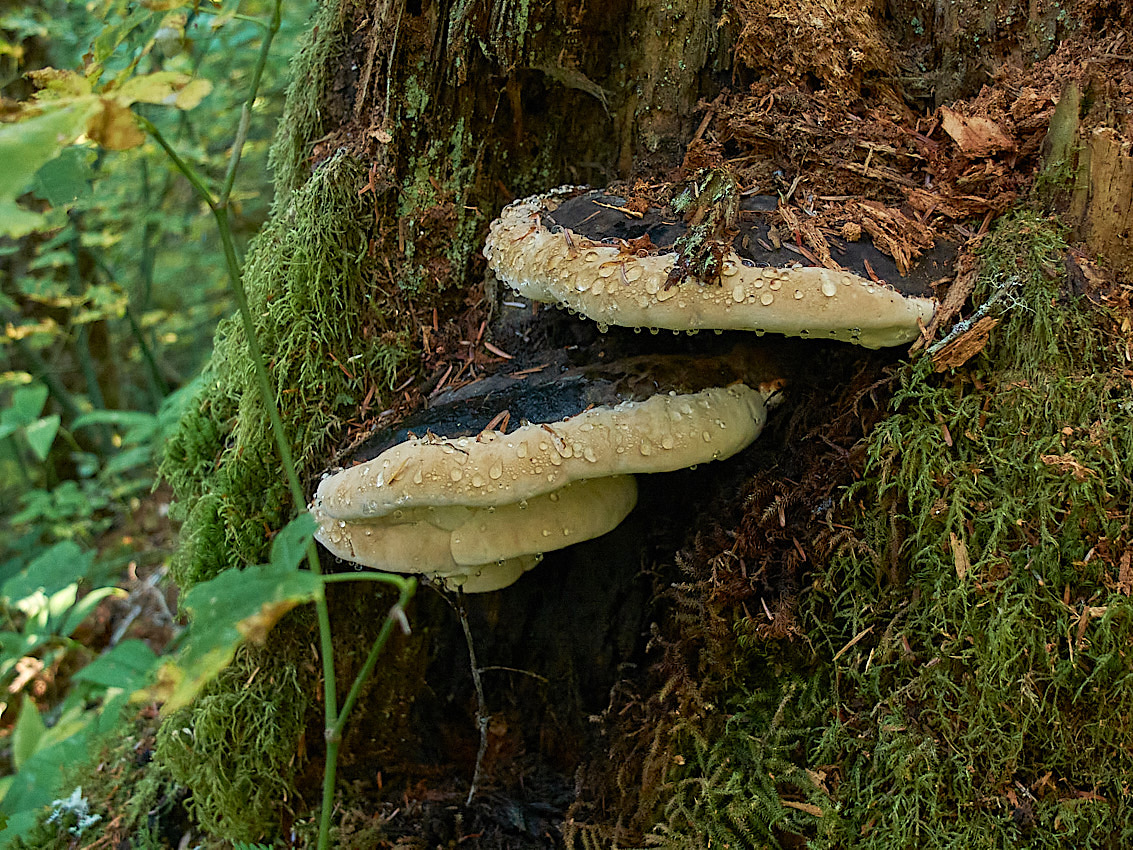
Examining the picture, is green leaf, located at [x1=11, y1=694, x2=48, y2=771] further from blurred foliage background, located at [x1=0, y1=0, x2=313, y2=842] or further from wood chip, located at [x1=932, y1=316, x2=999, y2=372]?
wood chip, located at [x1=932, y1=316, x2=999, y2=372]

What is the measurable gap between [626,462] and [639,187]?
1021 mm

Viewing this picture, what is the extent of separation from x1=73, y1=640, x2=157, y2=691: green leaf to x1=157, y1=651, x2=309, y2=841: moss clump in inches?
65.7

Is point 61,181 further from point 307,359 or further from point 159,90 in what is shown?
point 307,359

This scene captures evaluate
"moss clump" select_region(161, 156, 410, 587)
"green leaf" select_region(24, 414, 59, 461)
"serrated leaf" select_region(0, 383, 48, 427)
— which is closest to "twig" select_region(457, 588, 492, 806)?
"moss clump" select_region(161, 156, 410, 587)

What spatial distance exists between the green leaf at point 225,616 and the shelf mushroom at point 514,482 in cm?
84

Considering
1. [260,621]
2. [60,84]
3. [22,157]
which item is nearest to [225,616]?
[260,621]

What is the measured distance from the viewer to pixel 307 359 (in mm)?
3119

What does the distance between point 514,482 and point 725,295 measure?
760mm

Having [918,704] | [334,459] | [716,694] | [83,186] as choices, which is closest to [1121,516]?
[918,704]

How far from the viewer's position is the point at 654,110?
2920mm

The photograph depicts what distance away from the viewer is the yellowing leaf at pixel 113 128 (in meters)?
1.36

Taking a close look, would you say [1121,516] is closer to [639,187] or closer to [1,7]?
[639,187]

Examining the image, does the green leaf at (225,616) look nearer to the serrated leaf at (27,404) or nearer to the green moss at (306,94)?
the green moss at (306,94)

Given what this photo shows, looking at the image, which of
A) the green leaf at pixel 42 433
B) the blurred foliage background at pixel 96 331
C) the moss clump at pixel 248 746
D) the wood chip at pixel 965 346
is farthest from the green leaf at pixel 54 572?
the wood chip at pixel 965 346
